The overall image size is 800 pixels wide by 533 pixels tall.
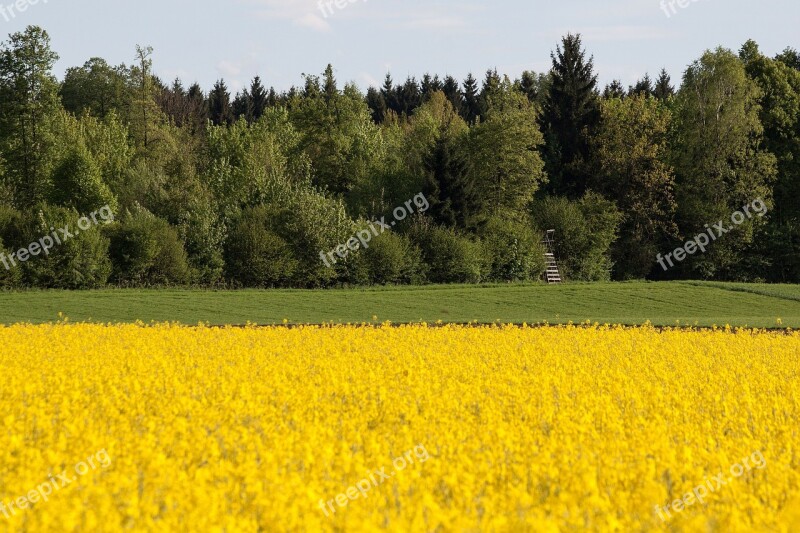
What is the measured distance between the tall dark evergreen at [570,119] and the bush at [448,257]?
19036 millimetres

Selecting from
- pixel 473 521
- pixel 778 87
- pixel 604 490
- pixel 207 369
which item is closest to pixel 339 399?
pixel 207 369

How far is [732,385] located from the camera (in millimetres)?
16484

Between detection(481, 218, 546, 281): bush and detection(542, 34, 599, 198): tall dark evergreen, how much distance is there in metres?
13.6

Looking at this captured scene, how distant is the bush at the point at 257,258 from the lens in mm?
50094

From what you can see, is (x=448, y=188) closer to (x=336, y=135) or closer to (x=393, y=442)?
(x=336, y=135)

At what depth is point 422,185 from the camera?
6206 cm

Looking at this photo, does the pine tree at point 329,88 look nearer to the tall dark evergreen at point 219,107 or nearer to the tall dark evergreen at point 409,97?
the tall dark evergreen at point 219,107

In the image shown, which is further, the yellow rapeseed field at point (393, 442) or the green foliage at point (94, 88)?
the green foliage at point (94, 88)

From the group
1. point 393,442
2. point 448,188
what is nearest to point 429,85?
point 448,188

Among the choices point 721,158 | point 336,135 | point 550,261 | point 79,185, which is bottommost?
point 550,261

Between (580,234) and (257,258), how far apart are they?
22880 mm

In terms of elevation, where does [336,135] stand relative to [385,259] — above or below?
above

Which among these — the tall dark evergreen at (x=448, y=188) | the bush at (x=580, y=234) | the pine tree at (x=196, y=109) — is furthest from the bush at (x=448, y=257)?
the pine tree at (x=196, y=109)

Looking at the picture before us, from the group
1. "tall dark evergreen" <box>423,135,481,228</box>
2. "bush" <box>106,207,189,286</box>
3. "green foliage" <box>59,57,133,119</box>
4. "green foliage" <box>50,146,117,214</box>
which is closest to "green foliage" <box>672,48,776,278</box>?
"tall dark evergreen" <box>423,135,481,228</box>
